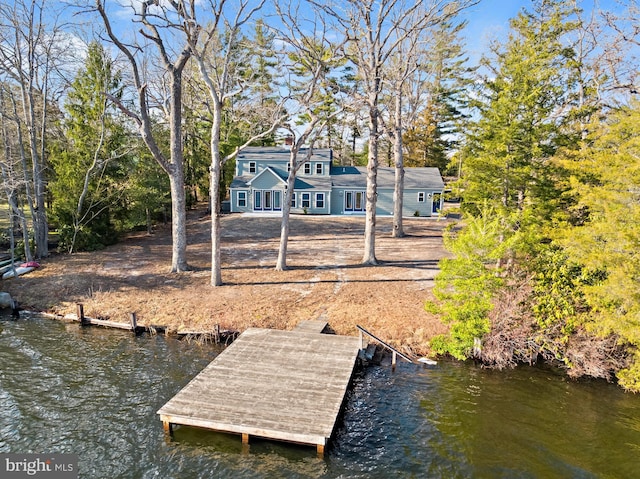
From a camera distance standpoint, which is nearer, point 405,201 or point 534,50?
point 534,50

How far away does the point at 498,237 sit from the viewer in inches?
487

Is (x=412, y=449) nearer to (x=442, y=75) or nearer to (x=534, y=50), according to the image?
(x=534, y=50)

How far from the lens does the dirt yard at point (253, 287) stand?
49.9ft

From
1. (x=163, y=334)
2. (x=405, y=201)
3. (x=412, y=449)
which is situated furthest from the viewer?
(x=405, y=201)

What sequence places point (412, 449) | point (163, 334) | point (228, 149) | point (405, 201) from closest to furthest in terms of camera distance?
point (412, 449) → point (163, 334) → point (405, 201) → point (228, 149)

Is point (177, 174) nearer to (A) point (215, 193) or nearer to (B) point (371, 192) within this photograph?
(A) point (215, 193)

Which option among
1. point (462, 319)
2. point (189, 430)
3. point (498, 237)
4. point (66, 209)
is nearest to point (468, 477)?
point (462, 319)

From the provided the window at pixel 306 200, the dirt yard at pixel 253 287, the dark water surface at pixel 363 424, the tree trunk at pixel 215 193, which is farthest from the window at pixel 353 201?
the dark water surface at pixel 363 424

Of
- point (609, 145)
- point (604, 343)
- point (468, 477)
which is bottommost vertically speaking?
point (468, 477)

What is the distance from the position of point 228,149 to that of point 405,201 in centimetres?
1854

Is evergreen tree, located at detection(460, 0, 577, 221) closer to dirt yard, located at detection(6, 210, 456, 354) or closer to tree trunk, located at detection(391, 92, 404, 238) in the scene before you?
dirt yard, located at detection(6, 210, 456, 354)

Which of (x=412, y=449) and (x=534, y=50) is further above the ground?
(x=534, y=50)

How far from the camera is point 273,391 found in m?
9.93

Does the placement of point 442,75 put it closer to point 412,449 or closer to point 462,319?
point 462,319
